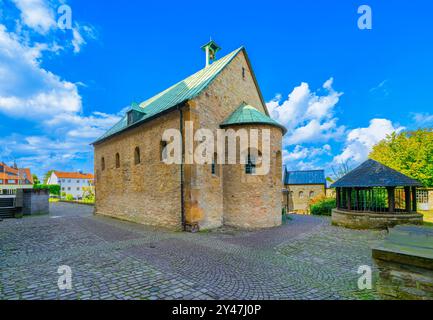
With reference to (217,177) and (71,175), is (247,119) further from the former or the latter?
(71,175)

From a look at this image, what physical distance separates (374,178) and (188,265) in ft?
35.7

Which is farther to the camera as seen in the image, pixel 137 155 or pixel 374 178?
pixel 137 155

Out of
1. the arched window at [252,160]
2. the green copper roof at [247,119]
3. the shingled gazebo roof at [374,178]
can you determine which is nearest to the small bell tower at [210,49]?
the green copper roof at [247,119]

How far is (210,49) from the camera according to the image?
18.5m

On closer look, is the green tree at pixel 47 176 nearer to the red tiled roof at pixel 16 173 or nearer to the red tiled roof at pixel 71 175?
the red tiled roof at pixel 71 175

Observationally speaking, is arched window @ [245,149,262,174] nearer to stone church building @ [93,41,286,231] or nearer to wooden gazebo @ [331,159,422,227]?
stone church building @ [93,41,286,231]

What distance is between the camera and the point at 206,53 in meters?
18.5

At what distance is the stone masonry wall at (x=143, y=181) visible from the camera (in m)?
11.9

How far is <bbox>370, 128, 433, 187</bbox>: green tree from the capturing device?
2527 centimetres

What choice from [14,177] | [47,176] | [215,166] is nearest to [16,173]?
[14,177]

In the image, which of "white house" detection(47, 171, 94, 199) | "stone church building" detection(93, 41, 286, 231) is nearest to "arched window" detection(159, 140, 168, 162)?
"stone church building" detection(93, 41, 286, 231)

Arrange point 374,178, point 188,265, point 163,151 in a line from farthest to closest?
point 163,151 → point 374,178 → point 188,265

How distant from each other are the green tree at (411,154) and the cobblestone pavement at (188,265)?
22.3 metres

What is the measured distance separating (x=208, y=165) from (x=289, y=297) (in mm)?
8229
